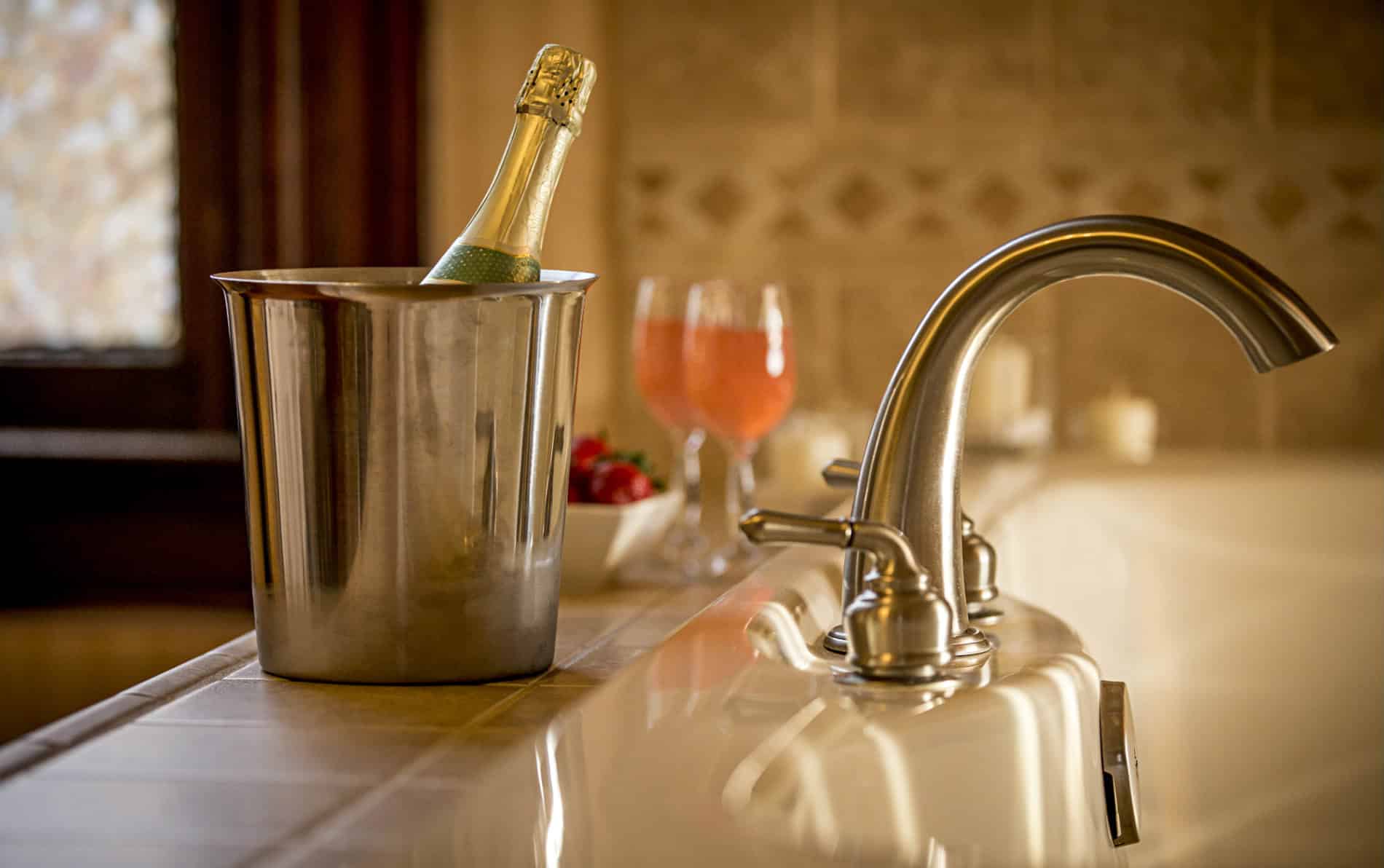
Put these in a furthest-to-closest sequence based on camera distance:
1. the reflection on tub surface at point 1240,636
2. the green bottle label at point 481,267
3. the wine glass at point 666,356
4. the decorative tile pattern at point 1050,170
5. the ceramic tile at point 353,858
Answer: the decorative tile pattern at point 1050,170
the reflection on tub surface at point 1240,636
the wine glass at point 666,356
the green bottle label at point 481,267
the ceramic tile at point 353,858

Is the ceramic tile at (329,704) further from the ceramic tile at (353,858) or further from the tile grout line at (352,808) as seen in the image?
the ceramic tile at (353,858)

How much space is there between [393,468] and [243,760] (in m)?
0.12

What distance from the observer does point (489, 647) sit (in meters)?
0.55

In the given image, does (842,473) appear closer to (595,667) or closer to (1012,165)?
(595,667)

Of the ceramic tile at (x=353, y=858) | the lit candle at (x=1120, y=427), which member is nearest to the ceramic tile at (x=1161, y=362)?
the lit candle at (x=1120, y=427)

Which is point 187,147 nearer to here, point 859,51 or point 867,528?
point 859,51

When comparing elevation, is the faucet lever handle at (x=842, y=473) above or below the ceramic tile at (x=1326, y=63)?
below

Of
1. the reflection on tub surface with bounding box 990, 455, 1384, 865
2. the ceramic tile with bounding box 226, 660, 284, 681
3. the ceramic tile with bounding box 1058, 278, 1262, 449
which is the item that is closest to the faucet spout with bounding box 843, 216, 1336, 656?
the ceramic tile with bounding box 226, 660, 284, 681

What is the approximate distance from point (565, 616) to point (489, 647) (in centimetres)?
16

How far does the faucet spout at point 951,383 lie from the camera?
0.57 metres

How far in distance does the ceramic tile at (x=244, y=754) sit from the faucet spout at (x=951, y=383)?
0.72 feet

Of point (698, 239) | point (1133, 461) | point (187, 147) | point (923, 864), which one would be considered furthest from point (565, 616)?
point (187, 147)

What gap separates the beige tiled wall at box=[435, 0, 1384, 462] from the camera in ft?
6.30

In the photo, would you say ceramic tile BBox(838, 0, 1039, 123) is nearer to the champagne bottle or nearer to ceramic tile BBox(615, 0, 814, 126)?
ceramic tile BBox(615, 0, 814, 126)
